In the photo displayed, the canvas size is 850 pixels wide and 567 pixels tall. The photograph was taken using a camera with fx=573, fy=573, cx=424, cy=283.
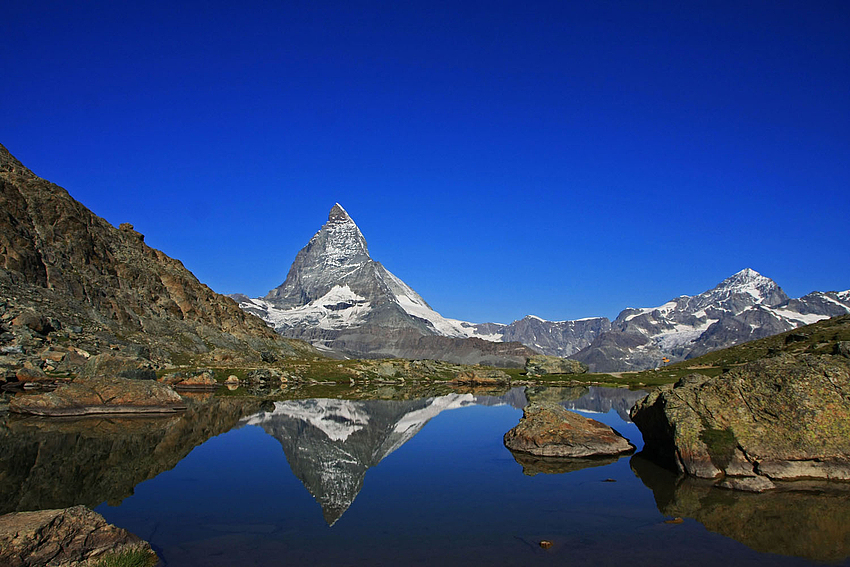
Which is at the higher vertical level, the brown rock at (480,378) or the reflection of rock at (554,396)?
the brown rock at (480,378)

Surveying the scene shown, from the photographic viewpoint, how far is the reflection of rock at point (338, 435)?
2777 cm

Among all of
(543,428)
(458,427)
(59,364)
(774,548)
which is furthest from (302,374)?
(774,548)

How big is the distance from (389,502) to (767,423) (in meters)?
18.0

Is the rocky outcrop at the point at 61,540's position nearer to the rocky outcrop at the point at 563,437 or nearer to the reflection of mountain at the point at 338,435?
the reflection of mountain at the point at 338,435

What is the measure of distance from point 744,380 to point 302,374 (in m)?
91.4

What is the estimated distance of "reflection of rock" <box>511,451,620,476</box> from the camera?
102 ft

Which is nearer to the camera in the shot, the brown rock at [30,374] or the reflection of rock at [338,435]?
the reflection of rock at [338,435]

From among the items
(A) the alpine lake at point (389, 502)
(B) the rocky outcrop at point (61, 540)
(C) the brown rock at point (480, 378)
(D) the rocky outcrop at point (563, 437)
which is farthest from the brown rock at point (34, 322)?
(B) the rocky outcrop at point (61, 540)

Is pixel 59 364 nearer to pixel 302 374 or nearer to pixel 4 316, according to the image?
pixel 4 316

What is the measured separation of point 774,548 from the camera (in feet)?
60.7

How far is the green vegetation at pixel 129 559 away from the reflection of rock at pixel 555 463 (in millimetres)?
19280

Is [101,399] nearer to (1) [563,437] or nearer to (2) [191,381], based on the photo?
(2) [191,381]

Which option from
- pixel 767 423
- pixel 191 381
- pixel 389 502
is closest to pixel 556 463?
pixel 767 423

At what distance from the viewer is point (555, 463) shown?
33062 millimetres
